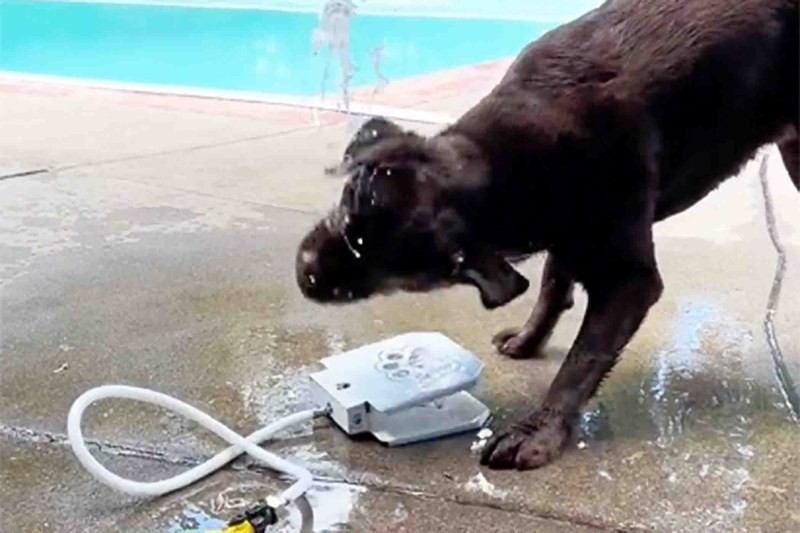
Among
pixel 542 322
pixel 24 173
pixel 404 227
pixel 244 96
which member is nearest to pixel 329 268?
pixel 404 227

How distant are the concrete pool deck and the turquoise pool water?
2.58 m

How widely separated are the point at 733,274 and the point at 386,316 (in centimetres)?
83

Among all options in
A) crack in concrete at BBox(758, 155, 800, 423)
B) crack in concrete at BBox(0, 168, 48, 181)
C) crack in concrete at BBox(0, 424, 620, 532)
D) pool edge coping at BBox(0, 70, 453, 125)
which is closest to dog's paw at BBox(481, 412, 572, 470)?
crack in concrete at BBox(0, 424, 620, 532)

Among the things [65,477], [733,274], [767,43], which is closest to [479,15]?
[733,274]

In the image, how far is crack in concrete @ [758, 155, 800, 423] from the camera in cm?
187

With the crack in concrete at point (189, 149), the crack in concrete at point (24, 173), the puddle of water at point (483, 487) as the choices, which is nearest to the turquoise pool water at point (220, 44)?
the crack in concrete at point (189, 149)

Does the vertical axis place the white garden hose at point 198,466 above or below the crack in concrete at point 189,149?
above

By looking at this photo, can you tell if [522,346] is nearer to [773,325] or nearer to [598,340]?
[598,340]

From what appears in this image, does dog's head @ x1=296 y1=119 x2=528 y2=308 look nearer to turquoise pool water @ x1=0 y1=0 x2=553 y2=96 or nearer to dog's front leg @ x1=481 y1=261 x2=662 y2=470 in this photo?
dog's front leg @ x1=481 y1=261 x2=662 y2=470

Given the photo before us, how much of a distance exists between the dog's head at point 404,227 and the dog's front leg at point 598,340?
0.64 feet

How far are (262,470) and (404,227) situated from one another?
41 centimetres

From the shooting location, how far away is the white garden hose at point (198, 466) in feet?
4.91

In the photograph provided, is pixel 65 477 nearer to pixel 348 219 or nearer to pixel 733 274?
pixel 348 219

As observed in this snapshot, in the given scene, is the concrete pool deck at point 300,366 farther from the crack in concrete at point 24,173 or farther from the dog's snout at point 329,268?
the dog's snout at point 329,268
